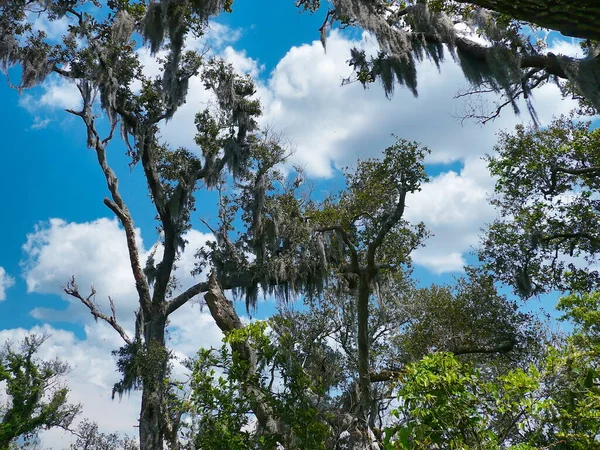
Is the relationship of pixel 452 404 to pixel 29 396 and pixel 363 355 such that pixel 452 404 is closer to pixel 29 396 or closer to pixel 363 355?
pixel 363 355

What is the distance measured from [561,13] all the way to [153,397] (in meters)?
12.4

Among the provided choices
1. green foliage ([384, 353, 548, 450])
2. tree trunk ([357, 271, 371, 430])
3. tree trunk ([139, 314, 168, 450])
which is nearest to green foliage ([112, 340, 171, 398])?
tree trunk ([139, 314, 168, 450])

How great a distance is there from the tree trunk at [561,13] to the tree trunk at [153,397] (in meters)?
11.7

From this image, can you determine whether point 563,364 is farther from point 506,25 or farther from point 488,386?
point 506,25

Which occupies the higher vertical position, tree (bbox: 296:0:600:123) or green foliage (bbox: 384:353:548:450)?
tree (bbox: 296:0:600:123)

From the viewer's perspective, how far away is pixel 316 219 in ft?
45.8

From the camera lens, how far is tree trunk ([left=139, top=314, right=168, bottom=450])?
1297 centimetres

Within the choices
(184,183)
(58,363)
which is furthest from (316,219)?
(58,363)

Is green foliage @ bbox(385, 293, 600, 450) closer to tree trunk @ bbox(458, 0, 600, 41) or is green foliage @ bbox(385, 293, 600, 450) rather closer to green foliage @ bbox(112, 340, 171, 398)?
tree trunk @ bbox(458, 0, 600, 41)

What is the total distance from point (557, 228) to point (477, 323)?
3646mm

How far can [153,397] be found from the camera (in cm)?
1330

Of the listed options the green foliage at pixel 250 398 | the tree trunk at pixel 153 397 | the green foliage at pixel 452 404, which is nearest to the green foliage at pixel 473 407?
the green foliage at pixel 452 404

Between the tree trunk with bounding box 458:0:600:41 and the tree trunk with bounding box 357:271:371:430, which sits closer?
the tree trunk with bounding box 458:0:600:41

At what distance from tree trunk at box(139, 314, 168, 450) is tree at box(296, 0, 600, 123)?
834 cm
